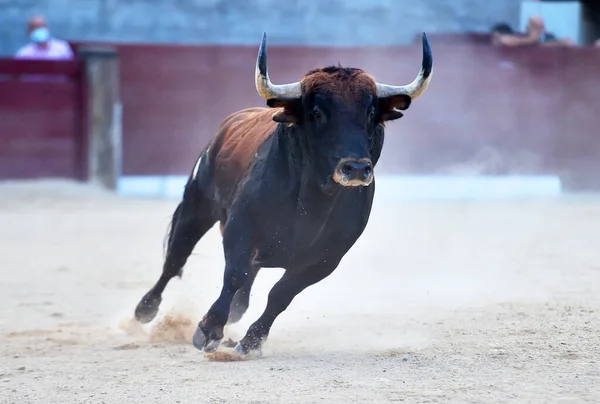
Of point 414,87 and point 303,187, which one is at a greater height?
point 414,87

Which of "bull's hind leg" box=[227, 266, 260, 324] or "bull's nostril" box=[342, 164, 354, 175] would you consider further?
"bull's hind leg" box=[227, 266, 260, 324]

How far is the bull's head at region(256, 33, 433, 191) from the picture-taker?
13.4ft

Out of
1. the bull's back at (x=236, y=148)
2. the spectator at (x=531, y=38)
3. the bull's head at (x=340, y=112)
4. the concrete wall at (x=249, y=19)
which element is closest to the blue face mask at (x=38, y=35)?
the concrete wall at (x=249, y=19)

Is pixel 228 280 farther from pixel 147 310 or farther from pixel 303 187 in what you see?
pixel 147 310

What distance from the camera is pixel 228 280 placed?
4391 mm

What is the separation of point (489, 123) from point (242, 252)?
24.5ft

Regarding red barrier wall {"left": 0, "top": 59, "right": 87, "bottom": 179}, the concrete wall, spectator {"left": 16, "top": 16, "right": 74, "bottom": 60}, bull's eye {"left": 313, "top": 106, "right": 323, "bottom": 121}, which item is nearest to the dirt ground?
bull's eye {"left": 313, "top": 106, "right": 323, "bottom": 121}

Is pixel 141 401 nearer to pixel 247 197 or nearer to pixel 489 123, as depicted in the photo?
pixel 247 197

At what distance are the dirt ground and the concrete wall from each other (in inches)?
136

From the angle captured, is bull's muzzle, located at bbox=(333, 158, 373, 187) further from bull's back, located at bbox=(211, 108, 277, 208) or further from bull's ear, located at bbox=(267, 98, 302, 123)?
bull's back, located at bbox=(211, 108, 277, 208)

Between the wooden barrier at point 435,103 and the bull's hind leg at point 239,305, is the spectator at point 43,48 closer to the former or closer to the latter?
the wooden barrier at point 435,103

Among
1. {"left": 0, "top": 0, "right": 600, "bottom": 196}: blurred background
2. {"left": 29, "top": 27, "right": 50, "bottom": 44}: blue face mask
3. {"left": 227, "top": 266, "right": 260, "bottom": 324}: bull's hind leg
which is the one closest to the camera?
{"left": 227, "top": 266, "right": 260, "bottom": 324}: bull's hind leg

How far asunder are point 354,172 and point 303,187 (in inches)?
16.4

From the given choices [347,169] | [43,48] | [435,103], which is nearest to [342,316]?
[347,169]
